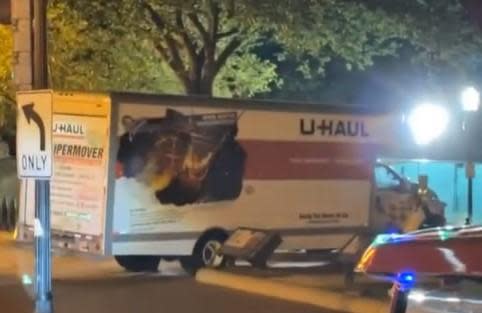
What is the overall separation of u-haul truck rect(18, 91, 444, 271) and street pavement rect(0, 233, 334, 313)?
52cm

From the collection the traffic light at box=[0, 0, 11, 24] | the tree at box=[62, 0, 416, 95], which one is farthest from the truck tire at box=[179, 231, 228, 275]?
the tree at box=[62, 0, 416, 95]

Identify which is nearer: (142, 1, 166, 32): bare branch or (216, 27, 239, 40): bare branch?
(142, 1, 166, 32): bare branch

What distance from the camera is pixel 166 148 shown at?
57.2ft

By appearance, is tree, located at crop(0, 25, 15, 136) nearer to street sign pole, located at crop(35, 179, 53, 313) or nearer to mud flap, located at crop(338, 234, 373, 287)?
mud flap, located at crop(338, 234, 373, 287)

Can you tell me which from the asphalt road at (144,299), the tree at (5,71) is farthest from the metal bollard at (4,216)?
the asphalt road at (144,299)

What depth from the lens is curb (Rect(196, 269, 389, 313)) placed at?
13.8 m

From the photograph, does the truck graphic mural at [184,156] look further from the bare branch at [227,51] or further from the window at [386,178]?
the bare branch at [227,51]

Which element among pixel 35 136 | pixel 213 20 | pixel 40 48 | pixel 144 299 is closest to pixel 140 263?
pixel 144 299

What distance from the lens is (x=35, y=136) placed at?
12070 millimetres

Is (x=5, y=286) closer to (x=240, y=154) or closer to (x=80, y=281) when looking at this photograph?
(x=80, y=281)

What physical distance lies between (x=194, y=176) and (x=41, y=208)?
19.5 ft

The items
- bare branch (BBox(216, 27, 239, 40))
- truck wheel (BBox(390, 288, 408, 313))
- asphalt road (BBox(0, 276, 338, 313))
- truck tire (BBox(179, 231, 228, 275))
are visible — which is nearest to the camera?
truck wheel (BBox(390, 288, 408, 313))

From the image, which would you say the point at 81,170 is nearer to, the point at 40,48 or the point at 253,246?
the point at 253,246

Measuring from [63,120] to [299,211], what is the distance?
4367 millimetres
